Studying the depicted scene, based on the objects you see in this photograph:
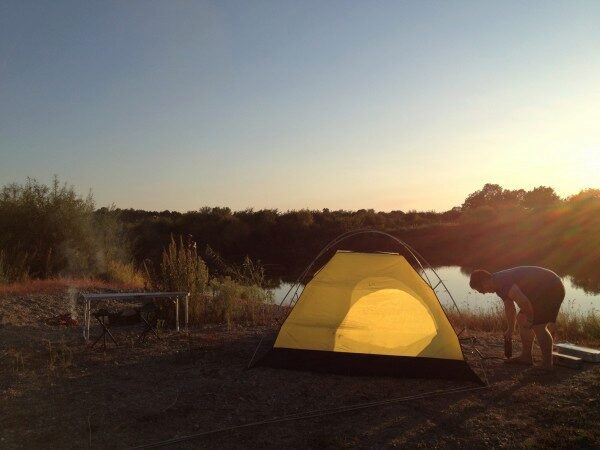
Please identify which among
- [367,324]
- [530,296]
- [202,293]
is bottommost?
[367,324]

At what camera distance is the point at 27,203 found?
638 inches

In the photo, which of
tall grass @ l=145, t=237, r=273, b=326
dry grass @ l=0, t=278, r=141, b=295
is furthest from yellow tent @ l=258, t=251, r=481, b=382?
dry grass @ l=0, t=278, r=141, b=295

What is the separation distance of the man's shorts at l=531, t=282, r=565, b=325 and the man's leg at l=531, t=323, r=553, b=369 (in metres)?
0.07

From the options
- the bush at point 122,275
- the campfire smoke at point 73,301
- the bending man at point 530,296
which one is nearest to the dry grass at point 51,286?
the campfire smoke at point 73,301

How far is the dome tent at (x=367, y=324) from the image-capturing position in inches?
252

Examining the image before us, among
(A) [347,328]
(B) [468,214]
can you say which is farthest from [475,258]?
(A) [347,328]

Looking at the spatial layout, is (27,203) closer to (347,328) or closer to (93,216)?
(93,216)

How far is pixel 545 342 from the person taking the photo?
6414mm

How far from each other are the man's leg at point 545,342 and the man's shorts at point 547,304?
0.25 feet

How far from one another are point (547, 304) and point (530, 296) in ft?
0.71

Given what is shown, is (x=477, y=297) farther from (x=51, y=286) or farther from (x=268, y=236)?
(x=268, y=236)

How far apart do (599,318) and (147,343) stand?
28.5 feet

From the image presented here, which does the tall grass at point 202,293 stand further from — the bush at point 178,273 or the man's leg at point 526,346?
the man's leg at point 526,346

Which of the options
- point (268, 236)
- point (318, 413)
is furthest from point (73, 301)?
point (268, 236)
